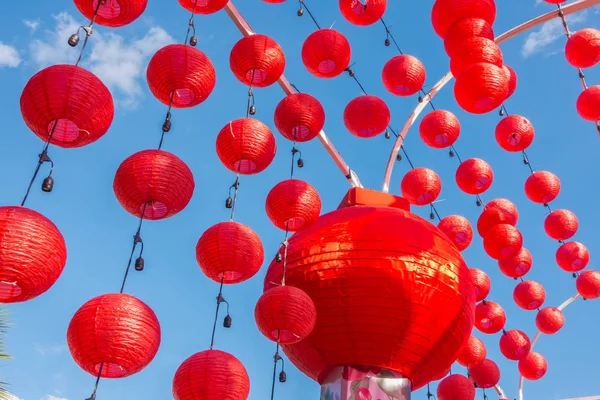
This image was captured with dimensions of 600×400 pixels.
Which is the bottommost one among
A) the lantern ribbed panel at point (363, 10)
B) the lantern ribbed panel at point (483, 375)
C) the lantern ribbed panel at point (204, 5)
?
the lantern ribbed panel at point (483, 375)

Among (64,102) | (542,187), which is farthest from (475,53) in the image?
(64,102)

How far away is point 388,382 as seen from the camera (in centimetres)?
474

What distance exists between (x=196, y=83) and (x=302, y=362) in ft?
8.54

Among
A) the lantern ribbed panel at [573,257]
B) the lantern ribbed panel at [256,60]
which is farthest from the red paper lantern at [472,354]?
the lantern ribbed panel at [256,60]

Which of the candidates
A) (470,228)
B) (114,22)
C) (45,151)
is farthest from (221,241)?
(470,228)

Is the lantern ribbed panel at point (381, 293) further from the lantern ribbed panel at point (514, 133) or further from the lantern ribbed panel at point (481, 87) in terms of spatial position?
the lantern ribbed panel at point (514, 133)

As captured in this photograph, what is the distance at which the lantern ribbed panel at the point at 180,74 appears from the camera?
4051mm

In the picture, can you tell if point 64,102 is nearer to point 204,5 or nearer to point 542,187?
point 204,5

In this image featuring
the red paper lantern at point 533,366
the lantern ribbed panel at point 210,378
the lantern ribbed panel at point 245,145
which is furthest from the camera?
the red paper lantern at point 533,366

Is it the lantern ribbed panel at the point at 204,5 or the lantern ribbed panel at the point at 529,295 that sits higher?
the lantern ribbed panel at the point at 204,5

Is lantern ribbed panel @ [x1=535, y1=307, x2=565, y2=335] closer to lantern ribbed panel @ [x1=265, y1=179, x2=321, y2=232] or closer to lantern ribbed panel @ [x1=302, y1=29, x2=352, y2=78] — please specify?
lantern ribbed panel @ [x1=265, y1=179, x2=321, y2=232]

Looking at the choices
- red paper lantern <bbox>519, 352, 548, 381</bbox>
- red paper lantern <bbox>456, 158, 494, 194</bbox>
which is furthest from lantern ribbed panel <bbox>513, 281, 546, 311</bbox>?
red paper lantern <bbox>456, 158, 494, 194</bbox>

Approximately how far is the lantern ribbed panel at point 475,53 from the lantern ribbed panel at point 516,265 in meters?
2.97

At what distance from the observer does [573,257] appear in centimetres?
735
